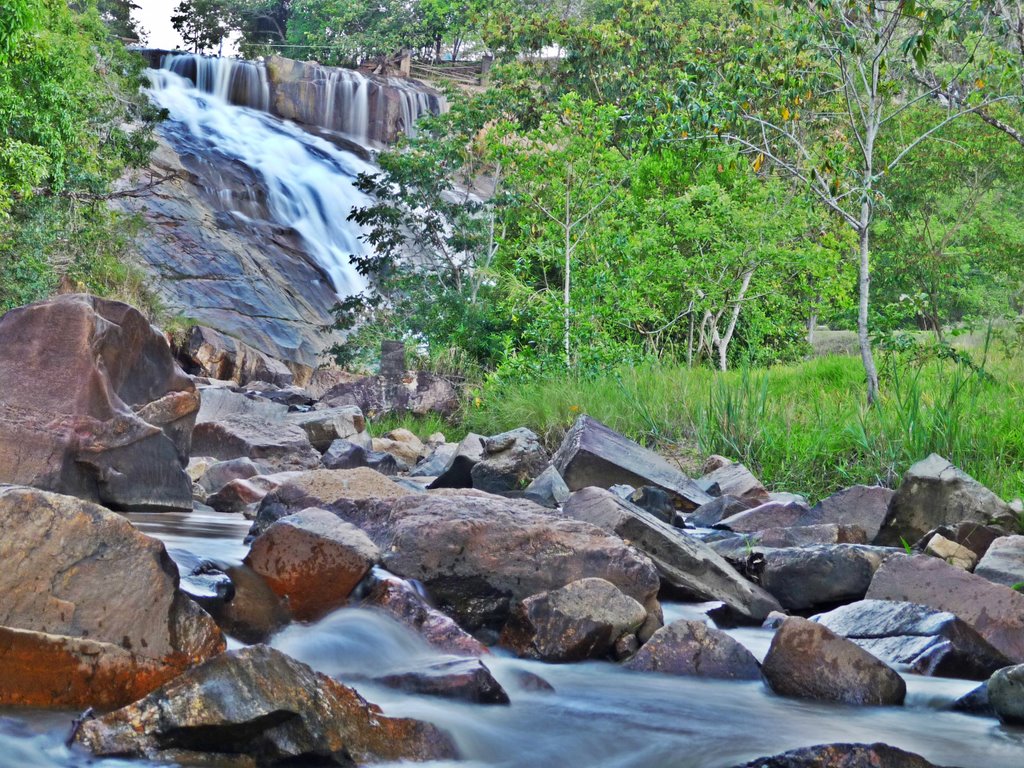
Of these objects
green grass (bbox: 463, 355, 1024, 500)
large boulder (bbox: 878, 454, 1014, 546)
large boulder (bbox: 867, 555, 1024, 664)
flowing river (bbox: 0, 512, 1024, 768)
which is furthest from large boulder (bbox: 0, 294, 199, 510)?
green grass (bbox: 463, 355, 1024, 500)

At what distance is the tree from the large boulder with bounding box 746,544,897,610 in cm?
4074

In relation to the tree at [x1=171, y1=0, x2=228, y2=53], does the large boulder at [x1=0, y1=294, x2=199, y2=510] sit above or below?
below

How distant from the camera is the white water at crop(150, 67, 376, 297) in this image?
23.7 meters

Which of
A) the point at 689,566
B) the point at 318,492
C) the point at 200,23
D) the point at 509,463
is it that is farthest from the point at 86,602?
the point at 200,23

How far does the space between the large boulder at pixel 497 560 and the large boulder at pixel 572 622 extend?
0.57 ft

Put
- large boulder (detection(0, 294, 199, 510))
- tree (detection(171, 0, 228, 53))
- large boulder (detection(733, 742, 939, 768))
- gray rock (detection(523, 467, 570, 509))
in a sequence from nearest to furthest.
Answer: large boulder (detection(733, 742, 939, 768))
large boulder (detection(0, 294, 199, 510))
gray rock (detection(523, 467, 570, 509))
tree (detection(171, 0, 228, 53))

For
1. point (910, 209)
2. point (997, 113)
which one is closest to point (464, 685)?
point (997, 113)

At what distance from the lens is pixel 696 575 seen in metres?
4.80

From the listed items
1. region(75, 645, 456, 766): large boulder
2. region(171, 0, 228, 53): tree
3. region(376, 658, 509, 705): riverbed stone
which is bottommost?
region(376, 658, 509, 705): riverbed stone

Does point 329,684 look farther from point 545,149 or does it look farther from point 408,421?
point 545,149

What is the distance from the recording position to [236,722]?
2641mm

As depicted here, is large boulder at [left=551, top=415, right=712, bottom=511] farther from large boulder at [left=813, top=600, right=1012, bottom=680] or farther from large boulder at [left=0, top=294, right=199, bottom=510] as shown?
large boulder at [left=813, top=600, right=1012, bottom=680]

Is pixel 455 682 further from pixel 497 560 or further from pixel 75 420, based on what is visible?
pixel 75 420

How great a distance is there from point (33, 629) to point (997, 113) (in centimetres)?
2027
